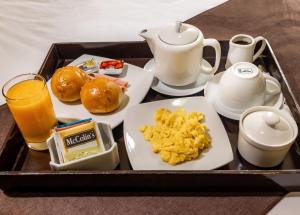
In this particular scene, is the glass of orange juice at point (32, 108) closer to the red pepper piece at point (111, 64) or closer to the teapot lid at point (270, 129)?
the red pepper piece at point (111, 64)

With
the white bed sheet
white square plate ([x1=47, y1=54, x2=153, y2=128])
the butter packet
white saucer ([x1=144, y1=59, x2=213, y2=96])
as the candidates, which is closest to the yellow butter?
the butter packet

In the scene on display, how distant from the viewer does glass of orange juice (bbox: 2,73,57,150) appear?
66cm

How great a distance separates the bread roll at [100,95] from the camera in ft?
2.45

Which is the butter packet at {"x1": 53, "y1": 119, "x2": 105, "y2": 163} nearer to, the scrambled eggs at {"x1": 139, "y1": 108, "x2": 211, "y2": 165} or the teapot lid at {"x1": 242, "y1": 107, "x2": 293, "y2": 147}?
the scrambled eggs at {"x1": 139, "y1": 108, "x2": 211, "y2": 165}

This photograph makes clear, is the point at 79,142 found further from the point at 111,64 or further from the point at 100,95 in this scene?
the point at 111,64

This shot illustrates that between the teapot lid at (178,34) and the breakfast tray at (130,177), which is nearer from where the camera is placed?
the breakfast tray at (130,177)

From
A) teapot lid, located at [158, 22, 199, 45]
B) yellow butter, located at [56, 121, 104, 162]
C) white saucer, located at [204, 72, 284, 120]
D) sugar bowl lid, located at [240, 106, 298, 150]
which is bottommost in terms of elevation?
white saucer, located at [204, 72, 284, 120]

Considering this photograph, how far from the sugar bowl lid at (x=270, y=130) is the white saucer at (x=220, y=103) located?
12 cm

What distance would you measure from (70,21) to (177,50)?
62cm

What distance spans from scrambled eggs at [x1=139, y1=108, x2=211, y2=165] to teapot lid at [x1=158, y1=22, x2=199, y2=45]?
0.17 meters

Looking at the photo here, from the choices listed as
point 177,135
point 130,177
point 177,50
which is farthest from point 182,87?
point 130,177

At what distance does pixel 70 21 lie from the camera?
1244 millimetres

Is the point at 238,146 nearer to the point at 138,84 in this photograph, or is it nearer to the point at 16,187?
the point at 138,84

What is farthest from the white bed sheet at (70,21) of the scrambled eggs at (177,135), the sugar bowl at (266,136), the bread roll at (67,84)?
the sugar bowl at (266,136)
